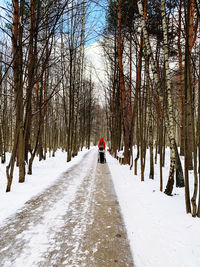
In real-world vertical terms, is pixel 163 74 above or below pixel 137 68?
below

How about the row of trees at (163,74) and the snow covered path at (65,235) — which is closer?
the snow covered path at (65,235)

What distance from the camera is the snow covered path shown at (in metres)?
2.15

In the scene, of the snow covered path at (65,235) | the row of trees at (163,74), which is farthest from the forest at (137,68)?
the snow covered path at (65,235)

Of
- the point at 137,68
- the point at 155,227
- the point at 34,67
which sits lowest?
the point at 155,227

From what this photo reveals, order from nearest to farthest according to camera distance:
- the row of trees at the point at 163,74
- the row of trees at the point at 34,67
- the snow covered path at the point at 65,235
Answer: the snow covered path at the point at 65,235, the row of trees at the point at 163,74, the row of trees at the point at 34,67

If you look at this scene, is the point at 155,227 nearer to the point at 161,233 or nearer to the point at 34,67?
the point at 161,233

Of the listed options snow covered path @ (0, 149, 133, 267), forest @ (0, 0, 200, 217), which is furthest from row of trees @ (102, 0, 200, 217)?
snow covered path @ (0, 149, 133, 267)

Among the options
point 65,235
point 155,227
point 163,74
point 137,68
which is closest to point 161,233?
point 155,227

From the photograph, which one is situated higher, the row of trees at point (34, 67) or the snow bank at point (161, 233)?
the row of trees at point (34, 67)

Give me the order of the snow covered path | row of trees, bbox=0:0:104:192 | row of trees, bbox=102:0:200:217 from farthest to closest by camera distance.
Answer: row of trees, bbox=0:0:104:192, row of trees, bbox=102:0:200:217, the snow covered path

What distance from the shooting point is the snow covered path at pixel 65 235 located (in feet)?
7.06

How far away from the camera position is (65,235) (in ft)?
8.97

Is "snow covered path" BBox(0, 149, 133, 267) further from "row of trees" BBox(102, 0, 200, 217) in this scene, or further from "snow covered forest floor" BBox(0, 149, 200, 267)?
"row of trees" BBox(102, 0, 200, 217)

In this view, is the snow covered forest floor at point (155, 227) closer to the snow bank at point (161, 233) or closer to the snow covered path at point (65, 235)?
the snow bank at point (161, 233)
